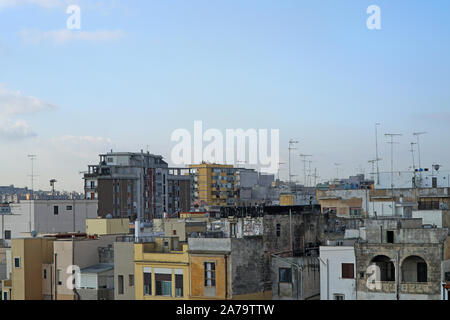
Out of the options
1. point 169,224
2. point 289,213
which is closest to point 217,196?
point 169,224

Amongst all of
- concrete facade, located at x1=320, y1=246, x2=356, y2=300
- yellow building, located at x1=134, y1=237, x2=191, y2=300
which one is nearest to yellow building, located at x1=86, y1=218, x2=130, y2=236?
yellow building, located at x1=134, y1=237, x2=191, y2=300

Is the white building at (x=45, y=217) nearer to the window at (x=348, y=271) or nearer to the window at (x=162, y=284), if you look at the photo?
the window at (x=162, y=284)

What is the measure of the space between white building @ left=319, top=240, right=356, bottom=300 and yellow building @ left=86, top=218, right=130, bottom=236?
22404mm

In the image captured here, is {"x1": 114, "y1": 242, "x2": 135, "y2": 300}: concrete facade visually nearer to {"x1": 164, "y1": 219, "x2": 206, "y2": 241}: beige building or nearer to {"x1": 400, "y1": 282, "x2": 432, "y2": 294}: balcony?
{"x1": 400, "y1": 282, "x2": 432, "y2": 294}: balcony

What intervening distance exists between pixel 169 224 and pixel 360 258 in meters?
21.8

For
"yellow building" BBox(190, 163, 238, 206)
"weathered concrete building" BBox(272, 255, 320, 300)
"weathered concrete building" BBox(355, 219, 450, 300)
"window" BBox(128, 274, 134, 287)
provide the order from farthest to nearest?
"yellow building" BBox(190, 163, 238, 206) → "window" BBox(128, 274, 134, 287) → "weathered concrete building" BBox(272, 255, 320, 300) → "weathered concrete building" BBox(355, 219, 450, 300)

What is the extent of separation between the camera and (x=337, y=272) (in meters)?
33.2

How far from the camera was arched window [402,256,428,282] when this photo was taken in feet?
104

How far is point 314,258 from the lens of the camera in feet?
116

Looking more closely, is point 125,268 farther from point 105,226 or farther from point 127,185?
point 127,185

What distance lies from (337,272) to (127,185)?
7393 cm

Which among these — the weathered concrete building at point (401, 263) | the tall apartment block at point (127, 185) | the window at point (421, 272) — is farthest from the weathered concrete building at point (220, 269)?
the tall apartment block at point (127, 185)

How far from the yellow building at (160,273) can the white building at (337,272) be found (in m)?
5.83
